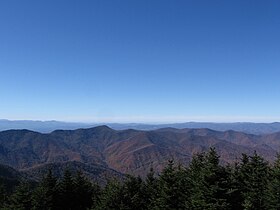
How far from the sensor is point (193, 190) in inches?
1289

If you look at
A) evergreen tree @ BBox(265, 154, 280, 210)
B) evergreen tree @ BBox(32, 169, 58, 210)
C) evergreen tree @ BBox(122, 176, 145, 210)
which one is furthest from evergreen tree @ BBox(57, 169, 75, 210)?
evergreen tree @ BBox(265, 154, 280, 210)

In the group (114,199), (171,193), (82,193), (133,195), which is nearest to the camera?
(171,193)

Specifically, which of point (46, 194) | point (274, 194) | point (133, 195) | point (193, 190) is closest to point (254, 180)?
point (274, 194)

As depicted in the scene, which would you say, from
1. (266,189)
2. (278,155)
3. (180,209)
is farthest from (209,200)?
(278,155)

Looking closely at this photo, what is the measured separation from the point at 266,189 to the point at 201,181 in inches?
333

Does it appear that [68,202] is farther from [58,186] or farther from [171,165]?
[171,165]

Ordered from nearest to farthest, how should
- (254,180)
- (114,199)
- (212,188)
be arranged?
(212,188) → (254,180) → (114,199)

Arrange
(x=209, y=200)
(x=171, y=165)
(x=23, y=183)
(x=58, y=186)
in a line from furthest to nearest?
(x=58, y=186), (x=23, y=183), (x=171, y=165), (x=209, y=200)

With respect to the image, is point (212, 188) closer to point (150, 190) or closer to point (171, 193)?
point (171, 193)

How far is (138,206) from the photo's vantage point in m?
38.2

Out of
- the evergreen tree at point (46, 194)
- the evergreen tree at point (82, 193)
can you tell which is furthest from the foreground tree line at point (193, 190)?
the evergreen tree at point (82, 193)

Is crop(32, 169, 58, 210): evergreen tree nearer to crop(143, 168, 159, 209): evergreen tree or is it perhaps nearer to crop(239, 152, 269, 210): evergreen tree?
crop(143, 168, 159, 209): evergreen tree

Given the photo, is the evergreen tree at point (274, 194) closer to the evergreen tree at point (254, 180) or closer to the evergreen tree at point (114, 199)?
the evergreen tree at point (254, 180)

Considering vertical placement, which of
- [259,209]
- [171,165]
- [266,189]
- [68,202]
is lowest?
[68,202]
